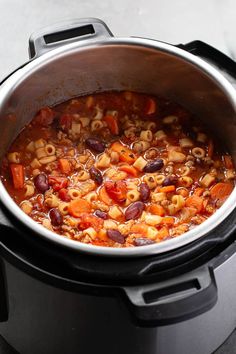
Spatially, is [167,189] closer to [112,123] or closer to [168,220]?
[168,220]

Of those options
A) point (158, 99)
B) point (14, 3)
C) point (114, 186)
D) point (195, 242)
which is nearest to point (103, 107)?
point (158, 99)

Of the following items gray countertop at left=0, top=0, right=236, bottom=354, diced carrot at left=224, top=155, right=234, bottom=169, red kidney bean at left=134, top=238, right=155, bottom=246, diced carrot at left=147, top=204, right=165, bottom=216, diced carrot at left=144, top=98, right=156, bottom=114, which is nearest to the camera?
red kidney bean at left=134, top=238, right=155, bottom=246

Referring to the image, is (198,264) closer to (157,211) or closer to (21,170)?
(157,211)

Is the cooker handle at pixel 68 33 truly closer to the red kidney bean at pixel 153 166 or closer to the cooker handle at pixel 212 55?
the cooker handle at pixel 212 55

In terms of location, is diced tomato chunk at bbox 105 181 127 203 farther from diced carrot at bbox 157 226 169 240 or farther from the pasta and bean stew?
diced carrot at bbox 157 226 169 240

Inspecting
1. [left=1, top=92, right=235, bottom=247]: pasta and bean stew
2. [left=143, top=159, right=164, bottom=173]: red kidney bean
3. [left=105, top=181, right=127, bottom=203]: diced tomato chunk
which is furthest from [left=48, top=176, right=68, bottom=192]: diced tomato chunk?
[left=143, top=159, right=164, bottom=173]: red kidney bean

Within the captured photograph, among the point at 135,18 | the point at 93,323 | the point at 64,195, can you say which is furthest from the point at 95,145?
the point at 135,18
